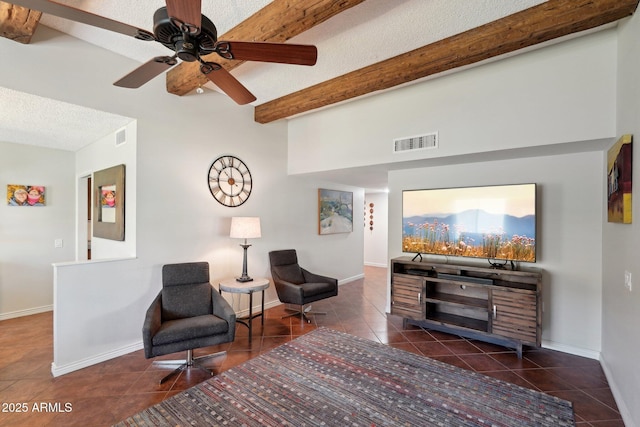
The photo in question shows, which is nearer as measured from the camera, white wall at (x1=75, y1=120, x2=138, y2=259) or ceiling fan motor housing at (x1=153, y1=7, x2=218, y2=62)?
ceiling fan motor housing at (x1=153, y1=7, x2=218, y2=62)

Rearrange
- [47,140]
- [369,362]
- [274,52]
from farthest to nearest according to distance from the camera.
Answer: [47,140]
[369,362]
[274,52]

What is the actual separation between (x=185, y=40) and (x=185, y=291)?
2.46 meters

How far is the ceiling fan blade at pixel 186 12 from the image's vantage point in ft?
4.29

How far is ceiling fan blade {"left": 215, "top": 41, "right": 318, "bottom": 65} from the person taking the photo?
1.72 m

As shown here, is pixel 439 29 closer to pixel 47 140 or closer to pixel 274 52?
pixel 274 52

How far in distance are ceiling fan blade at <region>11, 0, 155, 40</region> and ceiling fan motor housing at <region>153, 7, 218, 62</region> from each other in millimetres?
99

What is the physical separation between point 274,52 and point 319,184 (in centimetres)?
380

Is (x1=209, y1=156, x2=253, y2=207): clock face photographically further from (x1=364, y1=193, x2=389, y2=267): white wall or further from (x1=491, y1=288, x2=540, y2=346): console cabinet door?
(x1=364, y1=193, x2=389, y2=267): white wall

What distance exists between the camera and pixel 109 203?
359 cm

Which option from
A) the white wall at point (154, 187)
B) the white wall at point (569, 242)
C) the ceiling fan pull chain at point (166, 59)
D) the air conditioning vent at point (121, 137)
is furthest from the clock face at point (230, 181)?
the white wall at point (569, 242)

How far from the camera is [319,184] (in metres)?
5.55

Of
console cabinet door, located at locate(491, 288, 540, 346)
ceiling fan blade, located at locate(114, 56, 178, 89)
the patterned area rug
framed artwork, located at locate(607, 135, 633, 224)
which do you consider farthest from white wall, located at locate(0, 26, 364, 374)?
framed artwork, located at locate(607, 135, 633, 224)

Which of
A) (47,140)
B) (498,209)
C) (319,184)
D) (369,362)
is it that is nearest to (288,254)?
(319,184)

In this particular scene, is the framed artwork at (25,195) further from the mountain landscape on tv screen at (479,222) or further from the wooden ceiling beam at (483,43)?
the mountain landscape on tv screen at (479,222)
